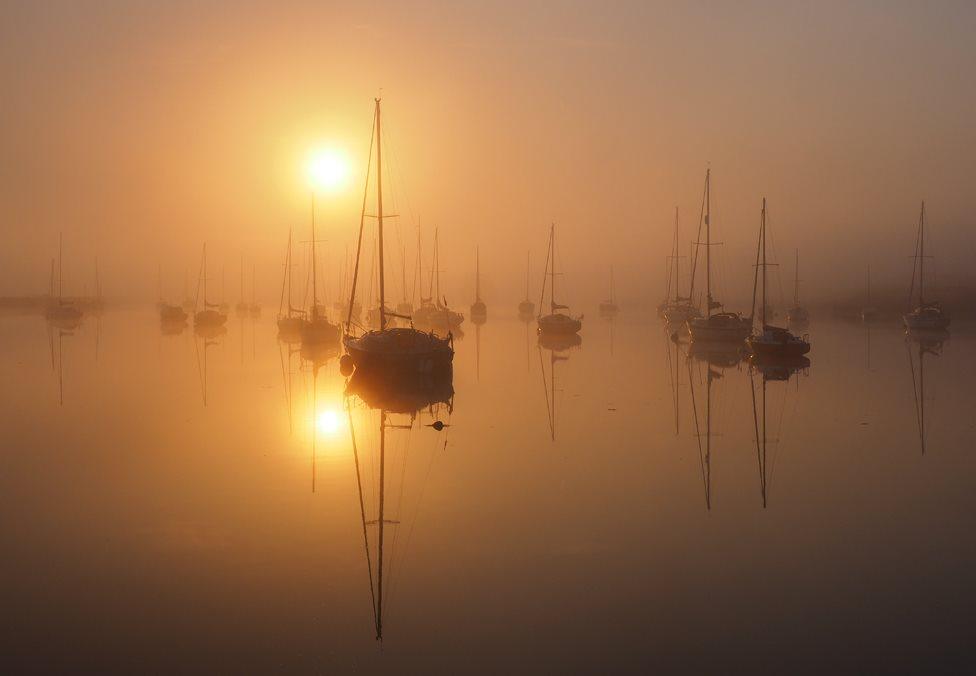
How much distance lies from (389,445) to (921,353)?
45.8 metres

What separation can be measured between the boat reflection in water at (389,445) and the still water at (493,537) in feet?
0.35

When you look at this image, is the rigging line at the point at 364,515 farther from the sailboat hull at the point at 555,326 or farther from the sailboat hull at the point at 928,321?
the sailboat hull at the point at 928,321

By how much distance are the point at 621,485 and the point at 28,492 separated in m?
12.1

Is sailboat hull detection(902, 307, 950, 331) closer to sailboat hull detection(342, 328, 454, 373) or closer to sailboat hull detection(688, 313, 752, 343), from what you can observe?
sailboat hull detection(688, 313, 752, 343)

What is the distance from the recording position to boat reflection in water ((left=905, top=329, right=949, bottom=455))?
2667 cm

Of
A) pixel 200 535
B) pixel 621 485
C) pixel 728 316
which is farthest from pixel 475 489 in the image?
pixel 728 316

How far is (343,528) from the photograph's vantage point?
14.3m

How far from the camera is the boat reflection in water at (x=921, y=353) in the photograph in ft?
87.5

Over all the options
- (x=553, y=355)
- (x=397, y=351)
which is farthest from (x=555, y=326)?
(x=397, y=351)

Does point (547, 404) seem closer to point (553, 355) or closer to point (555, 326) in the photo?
point (553, 355)

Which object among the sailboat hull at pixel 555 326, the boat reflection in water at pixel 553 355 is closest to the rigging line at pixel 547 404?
the boat reflection in water at pixel 553 355

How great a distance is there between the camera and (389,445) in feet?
73.3

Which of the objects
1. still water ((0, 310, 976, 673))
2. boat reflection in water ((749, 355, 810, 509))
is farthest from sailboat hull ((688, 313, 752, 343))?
still water ((0, 310, 976, 673))

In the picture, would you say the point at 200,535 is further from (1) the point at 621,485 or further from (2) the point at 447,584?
(1) the point at 621,485
